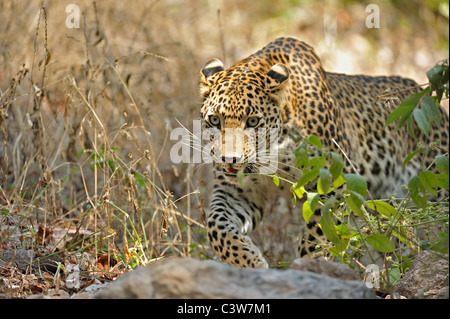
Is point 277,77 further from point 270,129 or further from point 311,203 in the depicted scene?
point 311,203

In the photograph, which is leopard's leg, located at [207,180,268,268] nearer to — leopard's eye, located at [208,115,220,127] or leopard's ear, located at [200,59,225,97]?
leopard's eye, located at [208,115,220,127]

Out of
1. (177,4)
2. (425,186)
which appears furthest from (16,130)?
(177,4)

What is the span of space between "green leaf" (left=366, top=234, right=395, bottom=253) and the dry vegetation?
1681 millimetres

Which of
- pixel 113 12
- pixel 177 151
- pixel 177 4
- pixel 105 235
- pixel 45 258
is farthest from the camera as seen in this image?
pixel 177 4

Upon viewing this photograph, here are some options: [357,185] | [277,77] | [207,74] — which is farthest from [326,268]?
[207,74]

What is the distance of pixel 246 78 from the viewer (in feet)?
19.9

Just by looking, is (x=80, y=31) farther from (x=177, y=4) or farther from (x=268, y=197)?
(x=177, y=4)

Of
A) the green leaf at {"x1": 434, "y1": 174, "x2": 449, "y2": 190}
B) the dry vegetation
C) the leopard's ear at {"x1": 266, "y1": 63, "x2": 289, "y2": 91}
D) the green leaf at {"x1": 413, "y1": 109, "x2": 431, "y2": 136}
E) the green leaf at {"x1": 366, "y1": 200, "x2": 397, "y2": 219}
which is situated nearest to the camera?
the green leaf at {"x1": 413, "y1": 109, "x2": 431, "y2": 136}

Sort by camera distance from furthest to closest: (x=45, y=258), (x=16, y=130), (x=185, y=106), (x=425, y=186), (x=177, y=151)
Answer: (x=185, y=106) < (x=177, y=151) < (x=16, y=130) < (x=45, y=258) < (x=425, y=186)

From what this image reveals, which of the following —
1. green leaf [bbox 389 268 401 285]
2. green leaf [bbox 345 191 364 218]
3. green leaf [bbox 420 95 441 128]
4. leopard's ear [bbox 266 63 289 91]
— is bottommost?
green leaf [bbox 389 268 401 285]

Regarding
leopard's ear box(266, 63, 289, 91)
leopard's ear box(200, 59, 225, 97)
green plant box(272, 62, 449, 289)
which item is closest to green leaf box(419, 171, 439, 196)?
green plant box(272, 62, 449, 289)

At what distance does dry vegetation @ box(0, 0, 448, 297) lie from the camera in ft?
18.0

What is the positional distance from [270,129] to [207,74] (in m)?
0.90

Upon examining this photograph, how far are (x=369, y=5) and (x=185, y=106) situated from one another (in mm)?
7241
